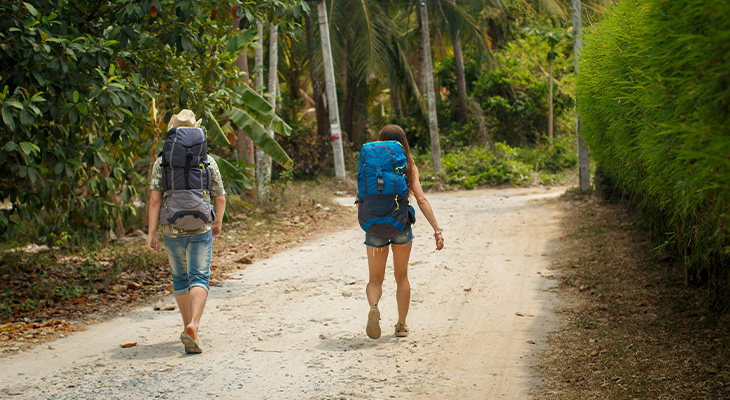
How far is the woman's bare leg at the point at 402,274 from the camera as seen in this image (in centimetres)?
537

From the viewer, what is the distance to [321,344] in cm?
537

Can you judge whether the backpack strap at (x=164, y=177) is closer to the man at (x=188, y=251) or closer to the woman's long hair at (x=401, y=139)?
the man at (x=188, y=251)

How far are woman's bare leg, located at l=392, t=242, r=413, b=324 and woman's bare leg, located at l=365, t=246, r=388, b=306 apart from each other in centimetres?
10

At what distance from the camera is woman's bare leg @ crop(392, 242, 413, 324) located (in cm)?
537

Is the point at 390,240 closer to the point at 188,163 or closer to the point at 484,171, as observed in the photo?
the point at 188,163

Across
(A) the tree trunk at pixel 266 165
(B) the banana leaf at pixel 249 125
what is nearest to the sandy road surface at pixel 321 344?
(B) the banana leaf at pixel 249 125

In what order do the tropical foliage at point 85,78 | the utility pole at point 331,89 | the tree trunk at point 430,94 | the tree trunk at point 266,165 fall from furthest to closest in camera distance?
the tree trunk at point 430,94
the utility pole at point 331,89
the tree trunk at point 266,165
the tropical foliage at point 85,78

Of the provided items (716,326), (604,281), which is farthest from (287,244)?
(716,326)

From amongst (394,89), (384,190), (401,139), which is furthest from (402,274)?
(394,89)

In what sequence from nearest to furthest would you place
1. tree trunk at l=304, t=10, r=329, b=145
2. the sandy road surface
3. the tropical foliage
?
the sandy road surface → the tropical foliage → tree trunk at l=304, t=10, r=329, b=145

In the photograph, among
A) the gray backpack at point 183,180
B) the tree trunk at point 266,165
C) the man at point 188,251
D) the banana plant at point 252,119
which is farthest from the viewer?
the tree trunk at point 266,165

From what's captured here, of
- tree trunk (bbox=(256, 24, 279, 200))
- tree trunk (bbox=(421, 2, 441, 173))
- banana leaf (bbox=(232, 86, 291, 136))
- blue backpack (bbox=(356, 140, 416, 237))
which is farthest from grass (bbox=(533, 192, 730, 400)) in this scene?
tree trunk (bbox=(421, 2, 441, 173))

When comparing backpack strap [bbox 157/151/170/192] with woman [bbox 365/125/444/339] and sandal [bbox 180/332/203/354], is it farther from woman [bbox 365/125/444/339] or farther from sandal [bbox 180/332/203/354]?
woman [bbox 365/125/444/339]

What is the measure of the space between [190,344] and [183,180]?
1300mm
